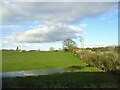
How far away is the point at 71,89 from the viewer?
862 cm

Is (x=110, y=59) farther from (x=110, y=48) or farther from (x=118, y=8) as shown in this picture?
(x=118, y=8)

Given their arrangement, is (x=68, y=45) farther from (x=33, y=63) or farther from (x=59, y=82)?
(x=59, y=82)

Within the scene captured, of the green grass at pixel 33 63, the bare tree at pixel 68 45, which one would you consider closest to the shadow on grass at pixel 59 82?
the green grass at pixel 33 63

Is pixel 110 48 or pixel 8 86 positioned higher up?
pixel 110 48

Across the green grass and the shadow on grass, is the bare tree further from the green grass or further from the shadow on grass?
the shadow on grass

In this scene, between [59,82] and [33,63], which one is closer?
[59,82]

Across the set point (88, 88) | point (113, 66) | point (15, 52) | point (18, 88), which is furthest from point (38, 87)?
point (15, 52)

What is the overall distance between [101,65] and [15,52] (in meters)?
19.3

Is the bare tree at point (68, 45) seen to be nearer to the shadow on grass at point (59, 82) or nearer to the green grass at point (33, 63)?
the green grass at point (33, 63)

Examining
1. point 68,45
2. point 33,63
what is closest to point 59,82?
point 33,63

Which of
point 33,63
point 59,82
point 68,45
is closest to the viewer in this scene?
point 59,82

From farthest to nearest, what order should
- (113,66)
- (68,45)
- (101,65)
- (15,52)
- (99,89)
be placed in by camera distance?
(68,45) → (15,52) → (101,65) → (113,66) → (99,89)

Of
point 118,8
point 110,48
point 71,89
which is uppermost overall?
point 118,8

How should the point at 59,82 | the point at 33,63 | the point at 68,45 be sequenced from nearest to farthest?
the point at 59,82 → the point at 33,63 → the point at 68,45
